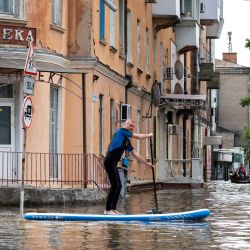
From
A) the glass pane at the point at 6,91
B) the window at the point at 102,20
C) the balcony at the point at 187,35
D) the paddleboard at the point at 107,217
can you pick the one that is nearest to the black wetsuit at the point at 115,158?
the paddleboard at the point at 107,217

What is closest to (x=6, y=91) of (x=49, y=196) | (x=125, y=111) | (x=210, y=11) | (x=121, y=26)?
(x=49, y=196)

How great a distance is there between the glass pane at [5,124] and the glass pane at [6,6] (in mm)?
2417

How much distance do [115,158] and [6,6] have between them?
6.78m

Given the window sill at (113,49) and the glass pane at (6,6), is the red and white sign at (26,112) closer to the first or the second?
the glass pane at (6,6)

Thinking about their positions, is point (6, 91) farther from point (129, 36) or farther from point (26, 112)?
point (129, 36)

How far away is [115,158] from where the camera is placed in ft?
59.1

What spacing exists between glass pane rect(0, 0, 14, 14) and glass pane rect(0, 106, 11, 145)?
2417 millimetres

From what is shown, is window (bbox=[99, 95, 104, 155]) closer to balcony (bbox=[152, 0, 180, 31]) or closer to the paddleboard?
the paddleboard

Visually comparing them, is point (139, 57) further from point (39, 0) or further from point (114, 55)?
point (39, 0)

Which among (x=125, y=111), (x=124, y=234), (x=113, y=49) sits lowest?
(x=124, y=234)

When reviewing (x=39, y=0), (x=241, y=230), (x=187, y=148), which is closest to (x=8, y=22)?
(x=39, y=0)

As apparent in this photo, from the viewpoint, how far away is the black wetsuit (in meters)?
17.9

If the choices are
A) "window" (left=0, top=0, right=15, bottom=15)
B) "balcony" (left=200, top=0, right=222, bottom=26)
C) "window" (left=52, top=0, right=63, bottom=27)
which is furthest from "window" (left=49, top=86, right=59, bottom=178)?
"balcony" (left=200, top=0, right=222, bottom=26)

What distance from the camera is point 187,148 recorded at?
51.7m
